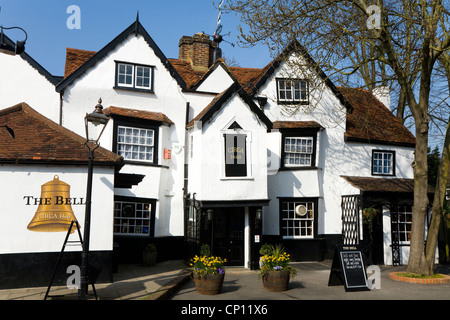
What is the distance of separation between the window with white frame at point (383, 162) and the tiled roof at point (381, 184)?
49 cm

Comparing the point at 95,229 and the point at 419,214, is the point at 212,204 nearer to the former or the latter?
the point at 95,229

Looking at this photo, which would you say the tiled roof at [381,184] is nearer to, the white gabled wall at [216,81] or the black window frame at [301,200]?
the black window frame at [301,200]

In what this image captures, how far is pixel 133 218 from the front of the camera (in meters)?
16.2

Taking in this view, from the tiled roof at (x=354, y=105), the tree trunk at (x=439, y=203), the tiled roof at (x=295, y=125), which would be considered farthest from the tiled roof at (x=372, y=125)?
the tree trunk at (x=439, y=203)

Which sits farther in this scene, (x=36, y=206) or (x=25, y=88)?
(x=25, y=88)

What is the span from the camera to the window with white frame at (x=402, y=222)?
18.2 m

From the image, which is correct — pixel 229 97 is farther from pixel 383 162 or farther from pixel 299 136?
pixel 383 162

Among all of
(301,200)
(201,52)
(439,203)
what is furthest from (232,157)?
(439,203)

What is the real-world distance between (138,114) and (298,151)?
705 cm

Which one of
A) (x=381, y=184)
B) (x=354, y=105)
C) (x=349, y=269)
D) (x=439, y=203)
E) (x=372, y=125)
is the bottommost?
(x=349, y=269)

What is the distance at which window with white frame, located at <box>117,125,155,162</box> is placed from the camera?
53.2ft

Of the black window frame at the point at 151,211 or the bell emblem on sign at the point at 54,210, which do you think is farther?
the black window frame at the point at 151,211

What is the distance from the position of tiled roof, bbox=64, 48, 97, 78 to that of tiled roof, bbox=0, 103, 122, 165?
398 cm

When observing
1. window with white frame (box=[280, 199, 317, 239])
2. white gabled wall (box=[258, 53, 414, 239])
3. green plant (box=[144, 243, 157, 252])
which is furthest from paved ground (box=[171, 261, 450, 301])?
white gabled wall (box=[258, 53, 414, 239])
